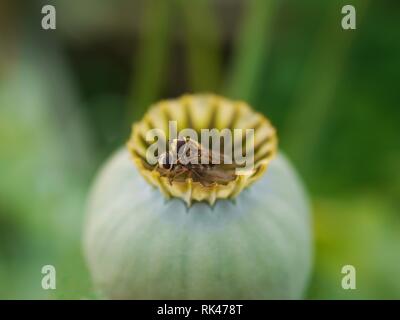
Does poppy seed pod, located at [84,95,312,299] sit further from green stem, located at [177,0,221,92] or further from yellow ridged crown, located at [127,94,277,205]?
green stem, located at [177,0,221,92]

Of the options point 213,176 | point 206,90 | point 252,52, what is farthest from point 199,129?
point 206,90

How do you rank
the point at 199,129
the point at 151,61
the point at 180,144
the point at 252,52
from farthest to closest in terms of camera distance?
1. the point at 151,61
2. the point at 252,52
3. the point at 199,129
4. the point at 180,144

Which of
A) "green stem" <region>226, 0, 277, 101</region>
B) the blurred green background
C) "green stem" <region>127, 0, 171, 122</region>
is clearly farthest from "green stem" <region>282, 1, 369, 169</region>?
"green stem" <region>127, 0, 171, 122</region>

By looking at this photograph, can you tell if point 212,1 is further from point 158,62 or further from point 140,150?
point 140,150

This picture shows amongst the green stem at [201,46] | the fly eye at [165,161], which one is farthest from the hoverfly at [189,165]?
the green stem at [201,46]

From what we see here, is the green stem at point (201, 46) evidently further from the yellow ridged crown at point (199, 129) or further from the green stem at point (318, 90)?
the yellow ridged crown at point (199, 129)

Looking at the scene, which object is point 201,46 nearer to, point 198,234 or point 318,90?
point 318,90

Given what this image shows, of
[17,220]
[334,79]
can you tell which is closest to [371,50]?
[334,79]
